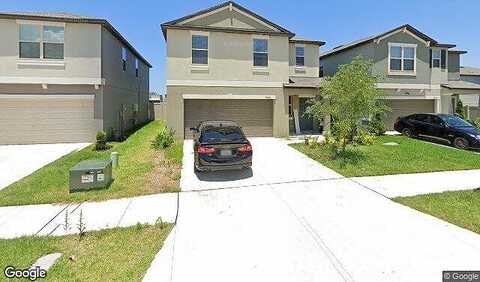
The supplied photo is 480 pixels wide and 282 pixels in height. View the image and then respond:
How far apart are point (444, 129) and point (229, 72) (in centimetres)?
1125

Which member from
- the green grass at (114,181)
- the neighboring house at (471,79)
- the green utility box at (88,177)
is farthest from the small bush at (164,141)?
the neighboring house at (471,79)

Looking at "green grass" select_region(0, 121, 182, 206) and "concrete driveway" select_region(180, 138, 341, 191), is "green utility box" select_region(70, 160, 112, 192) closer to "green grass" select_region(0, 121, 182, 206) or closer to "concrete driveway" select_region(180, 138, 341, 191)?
"green grass" select_region(0, 121, 182, 206)

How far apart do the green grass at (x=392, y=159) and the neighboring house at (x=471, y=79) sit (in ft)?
61.9

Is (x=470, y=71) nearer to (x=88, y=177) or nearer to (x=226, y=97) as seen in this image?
(x=226, y=97)

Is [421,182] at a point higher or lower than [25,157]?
lower

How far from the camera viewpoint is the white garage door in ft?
47.1

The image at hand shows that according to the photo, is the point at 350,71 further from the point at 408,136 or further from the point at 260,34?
the point at 408,136

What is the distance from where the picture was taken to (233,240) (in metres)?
4.78

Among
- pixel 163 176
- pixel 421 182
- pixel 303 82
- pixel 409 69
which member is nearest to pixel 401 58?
pixel 409 69

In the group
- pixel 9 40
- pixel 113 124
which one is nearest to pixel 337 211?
pixel 113 124

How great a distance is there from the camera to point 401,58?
18.8 m

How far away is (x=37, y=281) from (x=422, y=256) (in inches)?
207

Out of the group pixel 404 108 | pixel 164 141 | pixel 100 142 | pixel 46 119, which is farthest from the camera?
pixel 404 108

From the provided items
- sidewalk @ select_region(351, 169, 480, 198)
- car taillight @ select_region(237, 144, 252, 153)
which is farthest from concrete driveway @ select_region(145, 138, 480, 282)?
car taillight @ select_region(237, 144, 252, 153)
